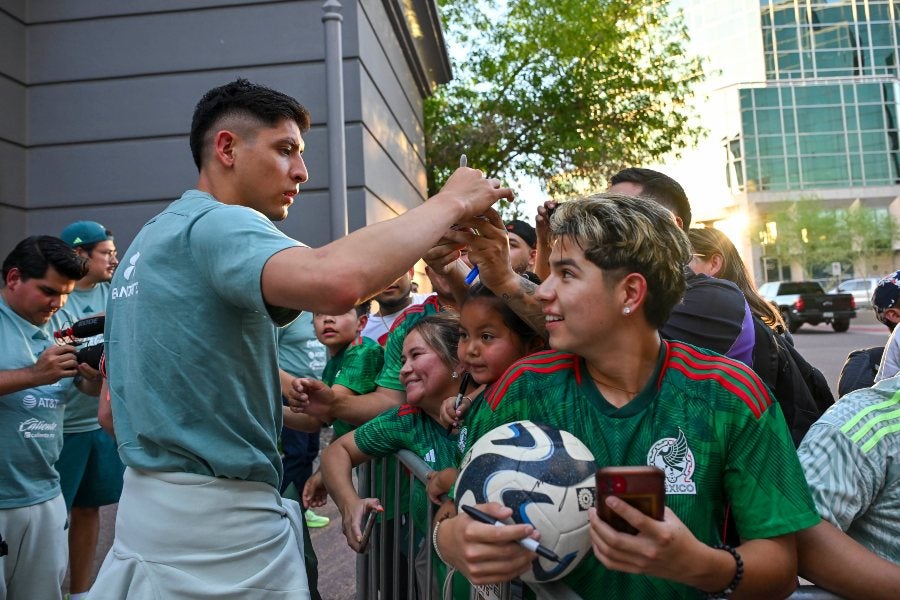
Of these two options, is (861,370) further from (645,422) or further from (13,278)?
(13,278)

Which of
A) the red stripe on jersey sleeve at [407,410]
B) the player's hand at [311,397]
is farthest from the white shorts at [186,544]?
the player's hand at [311,397]

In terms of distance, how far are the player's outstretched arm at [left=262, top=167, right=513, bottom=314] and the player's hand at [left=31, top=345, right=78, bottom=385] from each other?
2314mm

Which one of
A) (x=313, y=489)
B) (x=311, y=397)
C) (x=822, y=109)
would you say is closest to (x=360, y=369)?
(x=311, y=397)

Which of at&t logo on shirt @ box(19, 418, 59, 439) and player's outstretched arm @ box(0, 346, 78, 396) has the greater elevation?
player's outstretched arm @ box(0, 346, 78, 396)

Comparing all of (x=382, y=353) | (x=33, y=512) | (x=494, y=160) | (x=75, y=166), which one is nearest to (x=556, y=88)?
(x=494, y=160)

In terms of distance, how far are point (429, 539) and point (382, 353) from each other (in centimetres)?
205

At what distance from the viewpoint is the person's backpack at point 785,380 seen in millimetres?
3035

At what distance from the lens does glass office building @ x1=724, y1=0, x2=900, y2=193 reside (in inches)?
2366

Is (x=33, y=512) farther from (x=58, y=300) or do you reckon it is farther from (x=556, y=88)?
(x=556, y=88)

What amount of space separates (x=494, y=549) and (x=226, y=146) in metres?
1.50

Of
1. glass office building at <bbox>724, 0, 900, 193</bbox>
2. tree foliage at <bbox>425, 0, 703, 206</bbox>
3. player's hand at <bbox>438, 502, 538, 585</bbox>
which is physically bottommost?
player's hand at <bbox>438, 502, 538, 585</bbox>

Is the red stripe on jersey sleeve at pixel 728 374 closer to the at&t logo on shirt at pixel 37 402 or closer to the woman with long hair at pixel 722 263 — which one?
the woman with long hair at pixel 722 263

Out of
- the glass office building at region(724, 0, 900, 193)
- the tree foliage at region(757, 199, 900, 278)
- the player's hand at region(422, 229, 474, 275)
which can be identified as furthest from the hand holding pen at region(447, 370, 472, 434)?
the glass office building at region(724, 0, 900, 193)

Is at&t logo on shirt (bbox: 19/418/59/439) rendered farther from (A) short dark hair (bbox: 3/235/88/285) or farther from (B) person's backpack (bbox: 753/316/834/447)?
(B) person's backpack (bbox: 753/316/834/447)
